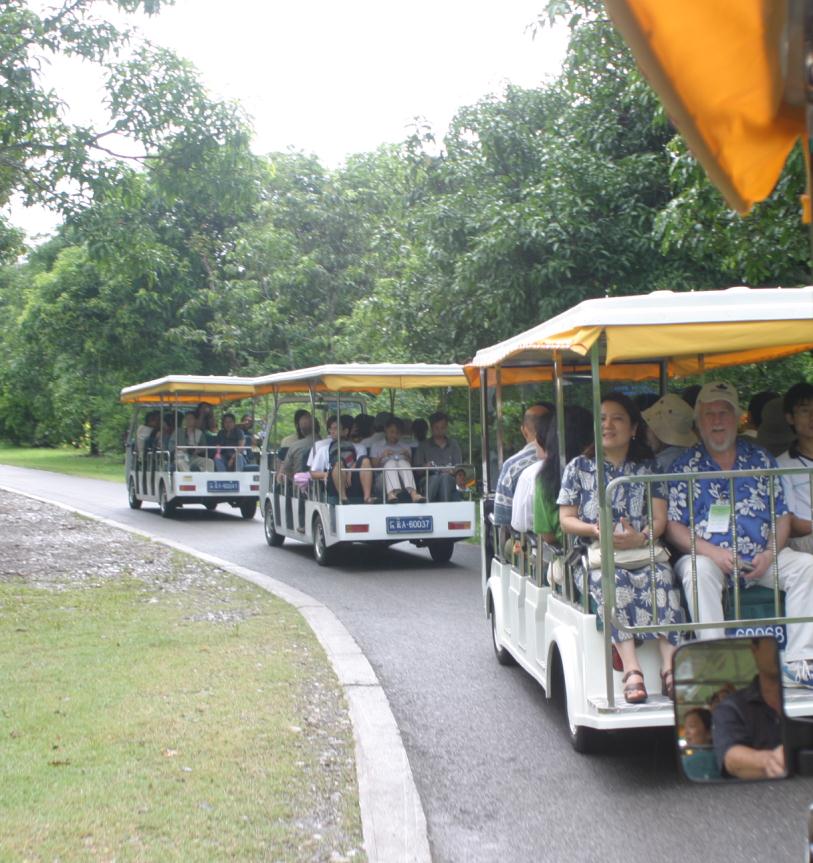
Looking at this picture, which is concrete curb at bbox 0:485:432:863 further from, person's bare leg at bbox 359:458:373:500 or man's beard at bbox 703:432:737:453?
person's bare leg at bbox 359:458:373:500

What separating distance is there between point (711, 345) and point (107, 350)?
1422 inches

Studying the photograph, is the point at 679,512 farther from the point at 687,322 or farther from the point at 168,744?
the point at 168,744

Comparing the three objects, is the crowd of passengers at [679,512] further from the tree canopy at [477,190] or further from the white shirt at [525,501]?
the tree canopy at [477,190]

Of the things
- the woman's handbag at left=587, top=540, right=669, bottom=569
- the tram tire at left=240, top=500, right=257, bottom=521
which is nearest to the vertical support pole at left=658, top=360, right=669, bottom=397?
the woman's handbag at left=587, top=540, right=669, bottom=569

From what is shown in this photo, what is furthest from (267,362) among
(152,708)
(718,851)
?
(718,851)

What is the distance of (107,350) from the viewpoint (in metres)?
40.0

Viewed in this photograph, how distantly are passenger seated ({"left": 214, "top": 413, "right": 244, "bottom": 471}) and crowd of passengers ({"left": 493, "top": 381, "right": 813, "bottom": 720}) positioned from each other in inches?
601

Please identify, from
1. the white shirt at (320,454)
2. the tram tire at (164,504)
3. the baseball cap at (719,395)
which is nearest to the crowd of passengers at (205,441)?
the tram tire at (164,504)

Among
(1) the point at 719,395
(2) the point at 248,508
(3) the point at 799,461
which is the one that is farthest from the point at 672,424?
(2) the point at 248,508

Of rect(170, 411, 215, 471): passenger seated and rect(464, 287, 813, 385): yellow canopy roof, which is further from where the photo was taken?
rect(170, 411, 215, 471): passenger seated

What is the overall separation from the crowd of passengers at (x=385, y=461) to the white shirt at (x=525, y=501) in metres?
6.75

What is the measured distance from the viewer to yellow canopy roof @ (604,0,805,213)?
6.69ft

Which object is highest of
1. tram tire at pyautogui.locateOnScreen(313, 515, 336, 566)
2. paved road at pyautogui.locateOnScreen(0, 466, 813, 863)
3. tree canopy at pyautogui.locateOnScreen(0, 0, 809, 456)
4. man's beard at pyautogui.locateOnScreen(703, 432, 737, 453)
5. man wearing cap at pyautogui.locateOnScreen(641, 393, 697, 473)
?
tree canopy at pyautogui.locateOnScreen(0, 0, 809, 456)

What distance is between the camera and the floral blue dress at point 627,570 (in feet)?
19.1
